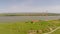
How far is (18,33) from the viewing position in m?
21.7

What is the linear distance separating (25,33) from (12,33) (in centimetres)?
173

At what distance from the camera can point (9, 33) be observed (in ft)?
69.5

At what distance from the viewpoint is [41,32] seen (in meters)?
22.4

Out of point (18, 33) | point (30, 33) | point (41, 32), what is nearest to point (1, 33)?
point (18, 33)

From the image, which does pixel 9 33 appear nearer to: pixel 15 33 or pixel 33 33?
pixel 15 33

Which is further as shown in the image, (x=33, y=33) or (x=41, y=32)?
(x=41, y=32)

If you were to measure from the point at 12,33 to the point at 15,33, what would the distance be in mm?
433

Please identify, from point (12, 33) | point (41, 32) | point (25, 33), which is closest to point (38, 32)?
point (41, 32)

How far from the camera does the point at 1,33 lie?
21.2 m

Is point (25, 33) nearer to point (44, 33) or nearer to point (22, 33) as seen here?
point (22, 33)

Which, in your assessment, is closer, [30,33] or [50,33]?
[30,33]

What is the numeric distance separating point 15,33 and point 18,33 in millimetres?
412

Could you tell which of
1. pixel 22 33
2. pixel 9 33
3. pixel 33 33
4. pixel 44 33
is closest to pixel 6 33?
pixel 9 33

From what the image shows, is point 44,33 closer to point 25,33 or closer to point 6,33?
point 25,33
